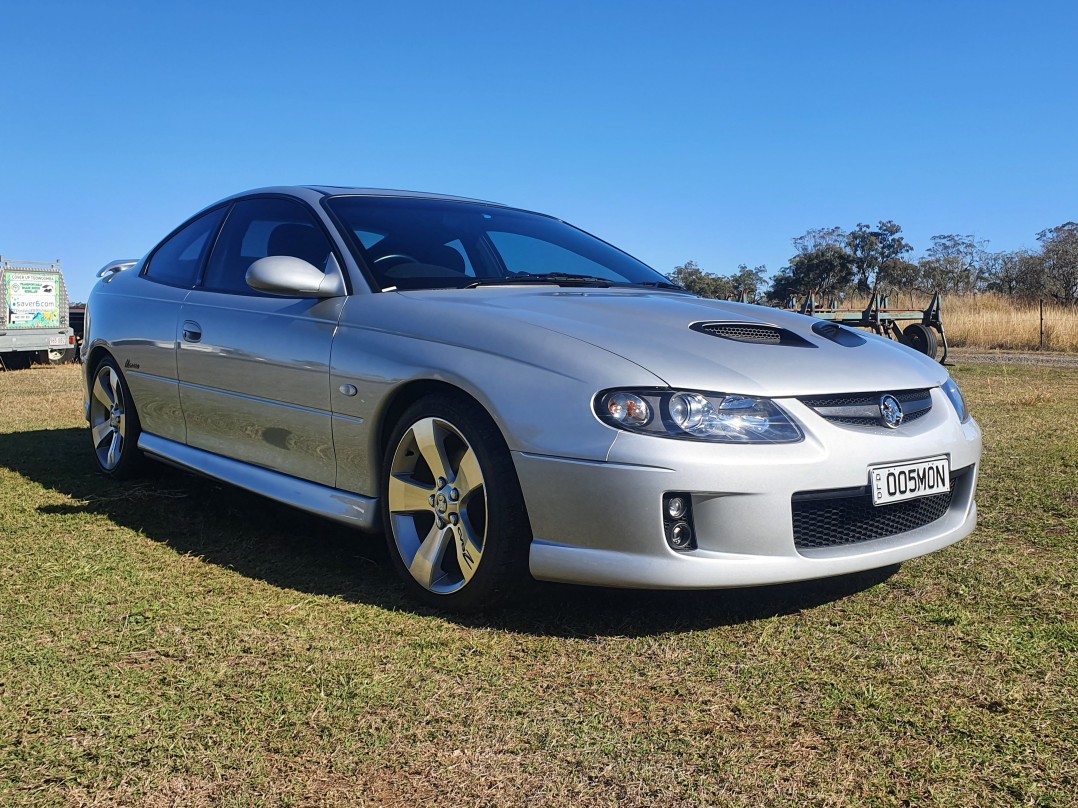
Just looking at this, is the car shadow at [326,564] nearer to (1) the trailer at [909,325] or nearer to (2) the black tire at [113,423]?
(2) the black tire at [113,423]

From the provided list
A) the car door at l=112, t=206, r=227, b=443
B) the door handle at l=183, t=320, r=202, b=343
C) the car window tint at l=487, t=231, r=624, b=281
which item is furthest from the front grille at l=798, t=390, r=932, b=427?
the car door at l=112, t=206, r=227, b=443

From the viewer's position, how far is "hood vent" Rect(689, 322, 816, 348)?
290 centimetres

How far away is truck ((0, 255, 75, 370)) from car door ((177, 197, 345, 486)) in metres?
15.9

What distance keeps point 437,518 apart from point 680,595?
2.80 ft

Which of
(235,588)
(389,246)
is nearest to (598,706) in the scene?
(235,588)

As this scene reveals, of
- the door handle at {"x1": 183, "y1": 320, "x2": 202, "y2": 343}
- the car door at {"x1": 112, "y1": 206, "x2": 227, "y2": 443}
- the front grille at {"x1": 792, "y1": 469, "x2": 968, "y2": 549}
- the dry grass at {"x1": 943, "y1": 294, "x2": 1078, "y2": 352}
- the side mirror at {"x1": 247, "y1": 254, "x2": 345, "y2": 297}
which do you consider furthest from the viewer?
the dry grass at {"x1": 943, "y1": 294, "x2": 1078, "y2": 352}

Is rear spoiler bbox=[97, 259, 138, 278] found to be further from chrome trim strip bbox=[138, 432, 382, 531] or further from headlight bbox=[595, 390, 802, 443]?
headlight bbox=[595, 390, 802, 443]

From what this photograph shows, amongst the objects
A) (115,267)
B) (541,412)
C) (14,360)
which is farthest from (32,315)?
(541,412)

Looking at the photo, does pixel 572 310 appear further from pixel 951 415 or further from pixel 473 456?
Result: pixel 951 415

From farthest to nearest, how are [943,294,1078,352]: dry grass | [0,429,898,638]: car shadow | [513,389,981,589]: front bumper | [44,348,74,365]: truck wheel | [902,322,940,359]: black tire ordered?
[943,294,1078,352]: dry grass
[44,348,74,365]: truck wheel
[902,322,940,359]: black tire
[0,429,898,638]: car shadow
[513,389,981,589]: front bumper

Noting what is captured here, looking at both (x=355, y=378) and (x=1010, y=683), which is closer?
(x=1010, y=683)

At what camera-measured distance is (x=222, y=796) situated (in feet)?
6.08

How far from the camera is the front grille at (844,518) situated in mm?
2574

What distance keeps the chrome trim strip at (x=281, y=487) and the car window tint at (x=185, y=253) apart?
0.81m
